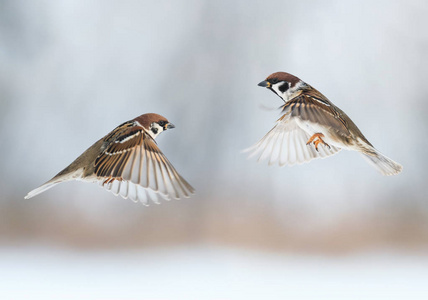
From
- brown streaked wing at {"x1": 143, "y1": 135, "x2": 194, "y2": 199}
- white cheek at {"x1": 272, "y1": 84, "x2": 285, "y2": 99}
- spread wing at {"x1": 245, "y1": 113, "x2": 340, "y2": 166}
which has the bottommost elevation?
brown streaked wing at {"x1": 143, "y1": 135, "x2": 194, "y2": 199}

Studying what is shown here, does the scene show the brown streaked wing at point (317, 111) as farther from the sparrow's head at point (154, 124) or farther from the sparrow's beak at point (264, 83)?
the sparrow's head at point (154, 124)

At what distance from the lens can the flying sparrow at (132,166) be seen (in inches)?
21.3

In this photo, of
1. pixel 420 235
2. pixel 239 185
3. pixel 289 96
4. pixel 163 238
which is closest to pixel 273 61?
pixel 289 96

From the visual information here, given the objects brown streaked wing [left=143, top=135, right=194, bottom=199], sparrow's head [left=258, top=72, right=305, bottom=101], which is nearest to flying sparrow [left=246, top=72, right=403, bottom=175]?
sparrow's head [left=258, top=72, right=305, bottom=101]

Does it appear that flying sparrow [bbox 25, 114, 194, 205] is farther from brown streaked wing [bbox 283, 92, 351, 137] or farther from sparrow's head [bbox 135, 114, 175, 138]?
brown streaked wing [bbox 283, 92, 351, 137]

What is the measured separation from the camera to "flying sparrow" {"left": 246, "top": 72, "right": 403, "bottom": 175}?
0.63 meters

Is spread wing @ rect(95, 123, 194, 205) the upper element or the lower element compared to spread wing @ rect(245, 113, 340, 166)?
lower

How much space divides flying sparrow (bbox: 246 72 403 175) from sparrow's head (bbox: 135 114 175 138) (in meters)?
0.13

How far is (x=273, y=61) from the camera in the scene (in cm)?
90

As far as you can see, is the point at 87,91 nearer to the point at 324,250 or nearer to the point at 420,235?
the point at 324,250

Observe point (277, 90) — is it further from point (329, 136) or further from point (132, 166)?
point (132, 166)

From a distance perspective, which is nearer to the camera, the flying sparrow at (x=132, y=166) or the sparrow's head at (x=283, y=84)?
the flying sparrow at (x=132, y=166)

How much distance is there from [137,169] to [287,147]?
241 millimetres

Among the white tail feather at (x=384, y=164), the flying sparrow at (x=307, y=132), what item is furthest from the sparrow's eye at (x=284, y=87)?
the white tail feather at (x=384, y=164)
